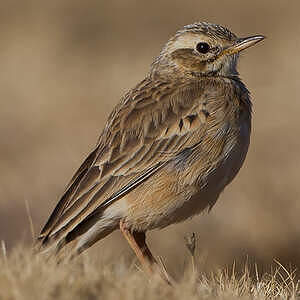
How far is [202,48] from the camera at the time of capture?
8141mm

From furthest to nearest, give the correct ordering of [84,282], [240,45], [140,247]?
[240,45]
[140,247]
[84,282]

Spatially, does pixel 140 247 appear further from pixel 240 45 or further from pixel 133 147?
pixel 240 45

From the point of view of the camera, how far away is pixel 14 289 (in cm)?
516

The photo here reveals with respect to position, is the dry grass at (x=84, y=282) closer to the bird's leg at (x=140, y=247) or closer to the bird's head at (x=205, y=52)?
the bird's leg at (x=140, y=247)

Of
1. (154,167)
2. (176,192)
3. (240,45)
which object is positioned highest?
(240,45)

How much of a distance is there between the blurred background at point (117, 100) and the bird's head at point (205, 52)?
171 cm

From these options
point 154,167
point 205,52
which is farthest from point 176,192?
point 205,52

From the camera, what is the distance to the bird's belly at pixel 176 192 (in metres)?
7.12

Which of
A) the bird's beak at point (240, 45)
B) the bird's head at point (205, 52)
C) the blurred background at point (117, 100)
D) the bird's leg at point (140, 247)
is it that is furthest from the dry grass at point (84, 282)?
the blurred background at point (117, 100)

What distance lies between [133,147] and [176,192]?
→ 501mm

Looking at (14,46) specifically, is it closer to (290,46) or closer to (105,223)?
(290,46)

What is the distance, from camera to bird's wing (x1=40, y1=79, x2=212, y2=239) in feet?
23.3

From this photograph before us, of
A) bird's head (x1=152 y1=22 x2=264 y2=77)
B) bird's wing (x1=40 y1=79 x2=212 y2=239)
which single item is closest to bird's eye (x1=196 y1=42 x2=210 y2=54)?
bird's head (x1=152 y1=22 x2=264 y2=77)

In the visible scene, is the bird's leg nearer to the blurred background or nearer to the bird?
the bird
